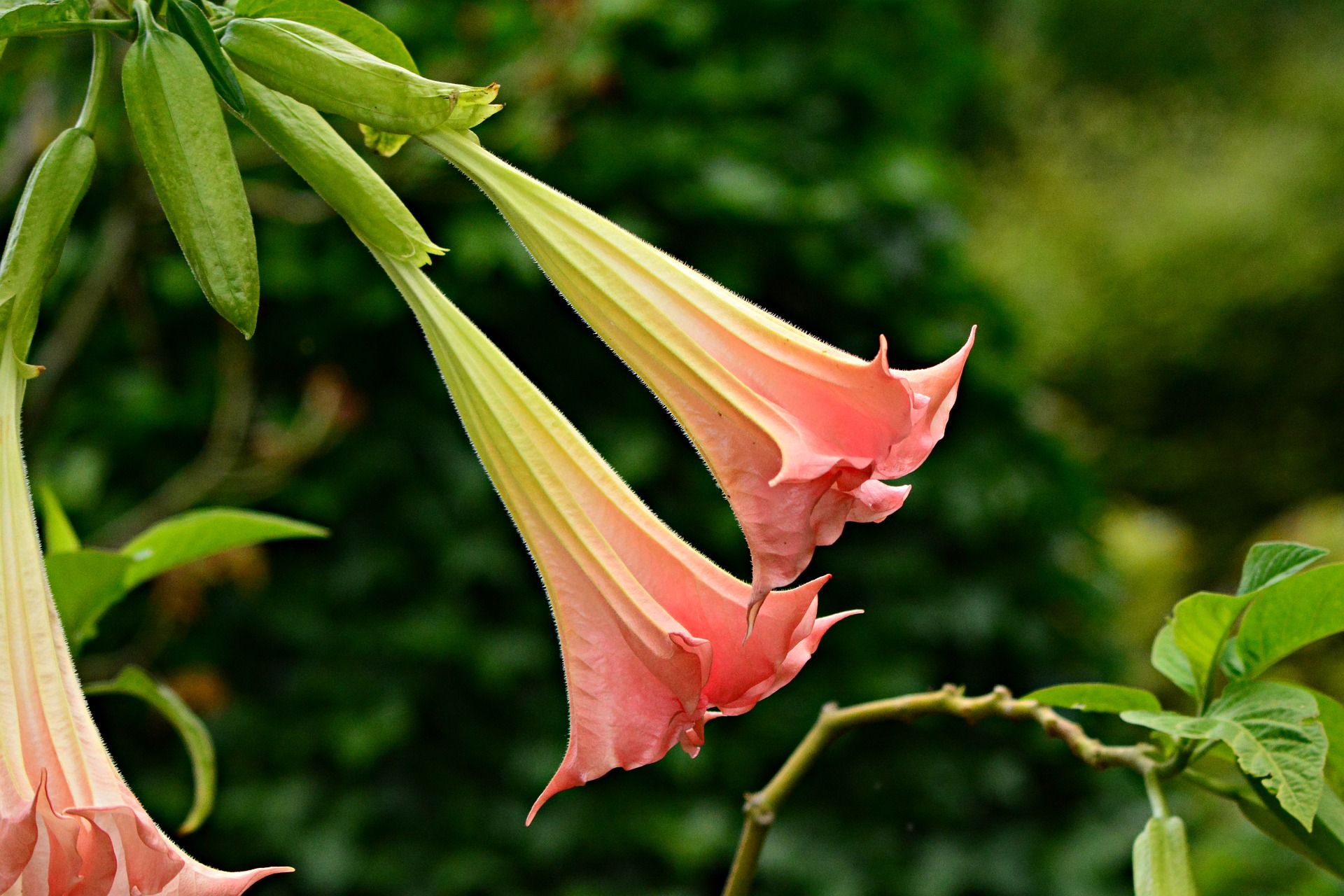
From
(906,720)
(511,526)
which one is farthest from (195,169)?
(511,526)

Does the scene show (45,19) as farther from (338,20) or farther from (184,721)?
(184,721)

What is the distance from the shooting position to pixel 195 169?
34 cm

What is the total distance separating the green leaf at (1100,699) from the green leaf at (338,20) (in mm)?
325

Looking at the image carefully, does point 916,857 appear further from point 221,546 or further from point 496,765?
point 221,546

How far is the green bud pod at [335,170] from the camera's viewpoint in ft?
1.19

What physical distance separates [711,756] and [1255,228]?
486cm

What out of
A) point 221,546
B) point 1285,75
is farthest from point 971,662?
point 1285,75

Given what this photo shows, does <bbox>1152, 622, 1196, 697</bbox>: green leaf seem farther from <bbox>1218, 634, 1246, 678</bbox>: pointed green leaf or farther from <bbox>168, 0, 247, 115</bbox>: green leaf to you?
<bbox>168, 0, 247, 115</bbox>: green leaf

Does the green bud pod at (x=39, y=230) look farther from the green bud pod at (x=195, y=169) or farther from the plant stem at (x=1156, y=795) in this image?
the plant stem at (x=1156, y=795)

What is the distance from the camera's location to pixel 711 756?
64.0 inches

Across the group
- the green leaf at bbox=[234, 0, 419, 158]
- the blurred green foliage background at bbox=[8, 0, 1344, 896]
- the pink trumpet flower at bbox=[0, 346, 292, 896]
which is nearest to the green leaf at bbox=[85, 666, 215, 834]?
the pink trumpet flower at bbox=[0, 346, 292, 896]

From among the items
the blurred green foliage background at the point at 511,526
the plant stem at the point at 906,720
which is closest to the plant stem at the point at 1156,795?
the plant stem at the point at 906,720

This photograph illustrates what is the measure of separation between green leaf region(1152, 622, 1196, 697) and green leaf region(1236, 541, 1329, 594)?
0.15 feet

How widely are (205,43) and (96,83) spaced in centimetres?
5
